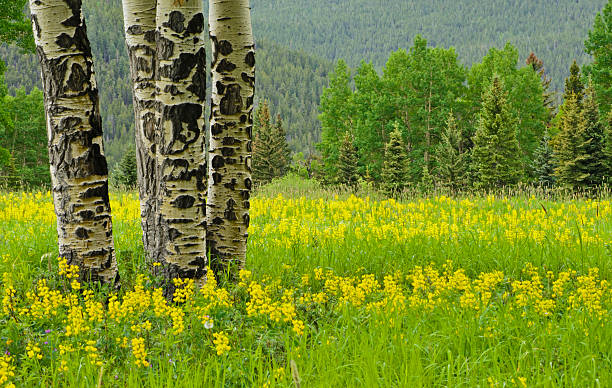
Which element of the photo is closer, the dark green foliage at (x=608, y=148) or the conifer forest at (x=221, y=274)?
the conifer forest at (x=221, y=274)

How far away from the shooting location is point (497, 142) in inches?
1356

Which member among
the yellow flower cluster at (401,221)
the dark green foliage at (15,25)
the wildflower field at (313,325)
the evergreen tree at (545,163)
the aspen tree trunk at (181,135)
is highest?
the dark green foliage at (15,25)

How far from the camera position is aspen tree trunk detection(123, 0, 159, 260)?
4145 millimetres

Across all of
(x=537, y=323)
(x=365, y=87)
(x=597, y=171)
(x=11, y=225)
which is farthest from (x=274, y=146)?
(x=537, y=323)

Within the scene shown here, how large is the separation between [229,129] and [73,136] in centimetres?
138

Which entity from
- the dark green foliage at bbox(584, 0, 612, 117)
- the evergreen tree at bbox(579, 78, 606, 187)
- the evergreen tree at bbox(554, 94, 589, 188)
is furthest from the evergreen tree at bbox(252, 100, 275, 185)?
the dark green foliage at bbox(584, 0, 612, 117)

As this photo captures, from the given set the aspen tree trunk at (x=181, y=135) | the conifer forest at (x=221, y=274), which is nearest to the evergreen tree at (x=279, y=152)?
the conifer forest at (x=221, y=274)

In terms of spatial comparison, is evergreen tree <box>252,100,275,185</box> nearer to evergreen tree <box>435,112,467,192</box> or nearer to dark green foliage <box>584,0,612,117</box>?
evergreen tree <box>435,112,467,192</box>

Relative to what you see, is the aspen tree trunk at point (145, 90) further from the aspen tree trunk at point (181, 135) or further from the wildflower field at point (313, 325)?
the wildflower field at point (313, 325)

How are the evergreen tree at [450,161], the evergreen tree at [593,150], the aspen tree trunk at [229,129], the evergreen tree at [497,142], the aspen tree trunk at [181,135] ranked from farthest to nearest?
the evergreen tree at [497,142] < the evergreen tree at [450,161] < the evergreen tree at [593,150] < the aspen tree trunk at [229,129] < the aspen tree trunk at [181,135]

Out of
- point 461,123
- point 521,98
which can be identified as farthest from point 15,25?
point 521,98

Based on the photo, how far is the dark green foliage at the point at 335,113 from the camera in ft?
148

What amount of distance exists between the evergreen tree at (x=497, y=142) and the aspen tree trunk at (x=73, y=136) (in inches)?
1326

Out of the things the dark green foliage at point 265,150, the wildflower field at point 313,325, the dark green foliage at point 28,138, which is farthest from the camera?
the dark green foliage at point 28,138
